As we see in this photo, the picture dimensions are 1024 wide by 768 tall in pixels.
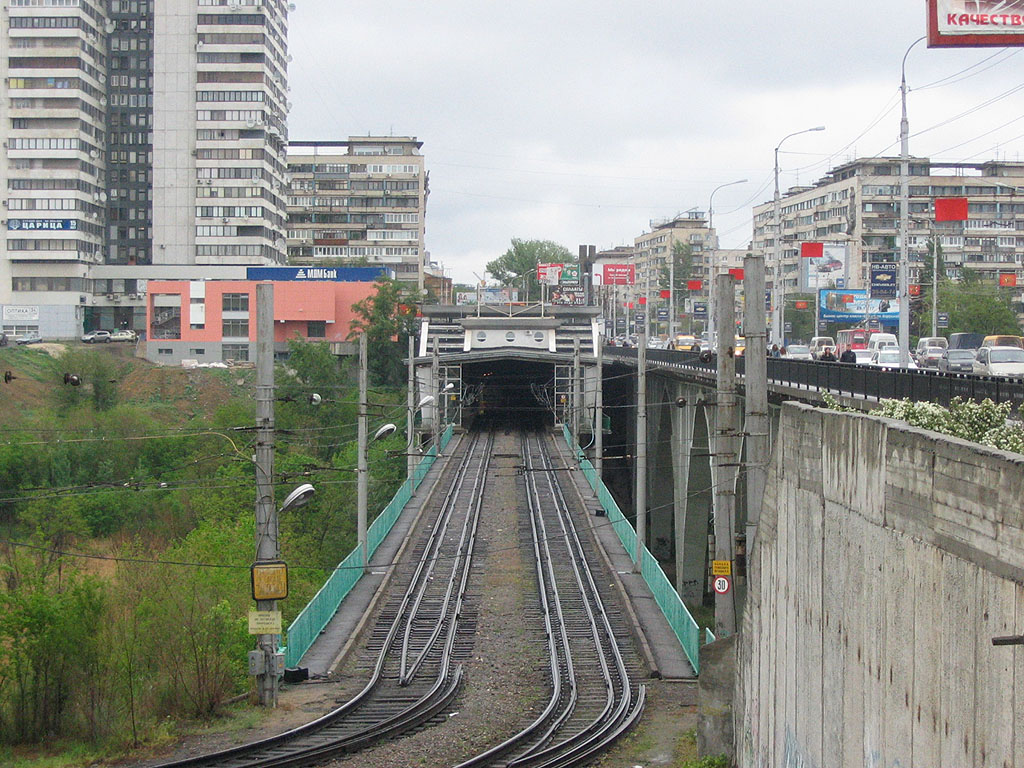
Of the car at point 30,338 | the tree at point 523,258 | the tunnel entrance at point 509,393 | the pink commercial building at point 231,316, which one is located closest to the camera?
the tunnel entrance at point 509,393

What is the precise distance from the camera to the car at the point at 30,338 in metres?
88.6

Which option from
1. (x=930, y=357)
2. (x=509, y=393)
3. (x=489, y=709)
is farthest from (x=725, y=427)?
(x=509, y=393)

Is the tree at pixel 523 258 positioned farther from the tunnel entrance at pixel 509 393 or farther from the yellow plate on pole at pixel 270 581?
the yellow plate on pole at pixel 270 581

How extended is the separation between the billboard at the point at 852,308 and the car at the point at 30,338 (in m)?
57.3

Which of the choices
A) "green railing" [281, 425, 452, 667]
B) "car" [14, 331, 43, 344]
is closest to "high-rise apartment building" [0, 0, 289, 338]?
"car" [14, 331, 43, 344]

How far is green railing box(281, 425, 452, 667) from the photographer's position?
23.7m

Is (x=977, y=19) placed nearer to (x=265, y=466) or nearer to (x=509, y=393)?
(x=265, y=466)

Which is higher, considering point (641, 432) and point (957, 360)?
point (957, 360)

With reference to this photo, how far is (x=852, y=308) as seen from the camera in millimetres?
87375

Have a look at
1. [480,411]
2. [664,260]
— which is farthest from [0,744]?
[664,260]

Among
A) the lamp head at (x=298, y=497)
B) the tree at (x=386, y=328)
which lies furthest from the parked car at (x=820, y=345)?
the lamp head at (x=298, y=497)

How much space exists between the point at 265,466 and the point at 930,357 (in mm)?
39799

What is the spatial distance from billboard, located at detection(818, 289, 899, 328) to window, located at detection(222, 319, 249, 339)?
40.2 metres

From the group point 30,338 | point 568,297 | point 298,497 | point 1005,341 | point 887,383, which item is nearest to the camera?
point 298,497
